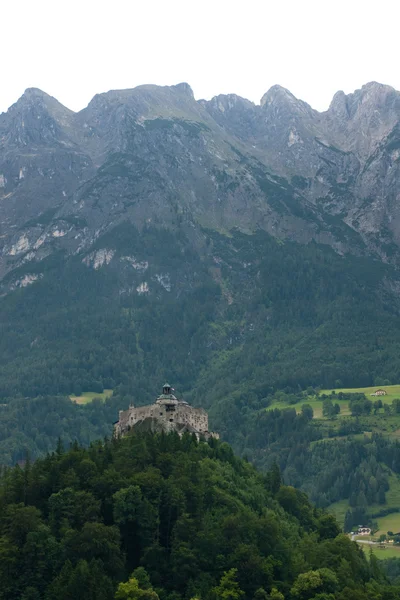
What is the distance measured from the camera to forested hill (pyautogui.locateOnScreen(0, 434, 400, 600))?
474 feet

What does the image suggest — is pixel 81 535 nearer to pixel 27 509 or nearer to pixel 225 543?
pixel 27 509

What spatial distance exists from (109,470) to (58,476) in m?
7.13

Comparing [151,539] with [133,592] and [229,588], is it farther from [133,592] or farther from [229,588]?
[133,592]

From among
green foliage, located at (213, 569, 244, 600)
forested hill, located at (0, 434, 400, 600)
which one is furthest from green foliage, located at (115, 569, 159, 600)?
green foliage, located at (213, 569, 244, 600)

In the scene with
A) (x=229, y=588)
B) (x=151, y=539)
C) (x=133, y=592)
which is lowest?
(x=229, y=588)

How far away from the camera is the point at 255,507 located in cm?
17688

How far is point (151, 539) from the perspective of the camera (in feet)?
507

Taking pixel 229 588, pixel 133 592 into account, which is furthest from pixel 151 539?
pixel 133 592

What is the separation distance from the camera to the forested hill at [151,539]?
5689 inches

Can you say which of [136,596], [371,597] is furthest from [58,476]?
[371,597]

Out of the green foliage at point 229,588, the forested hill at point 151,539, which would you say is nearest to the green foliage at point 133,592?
the forested hill at point 151,539

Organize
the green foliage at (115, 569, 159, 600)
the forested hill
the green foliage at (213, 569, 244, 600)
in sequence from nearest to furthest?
1. the green foliage at (115, 569, 159, 600)
2. the forested hill
3. the green foliage at (213, 569, 244, 600)

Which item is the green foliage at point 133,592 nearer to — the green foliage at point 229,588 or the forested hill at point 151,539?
the forested hill at point 151,539

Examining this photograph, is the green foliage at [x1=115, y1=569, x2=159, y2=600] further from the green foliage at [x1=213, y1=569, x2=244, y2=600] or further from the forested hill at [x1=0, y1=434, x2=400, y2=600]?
the green foliage at [x1=213, y1=569, x2=244, y2=600]
